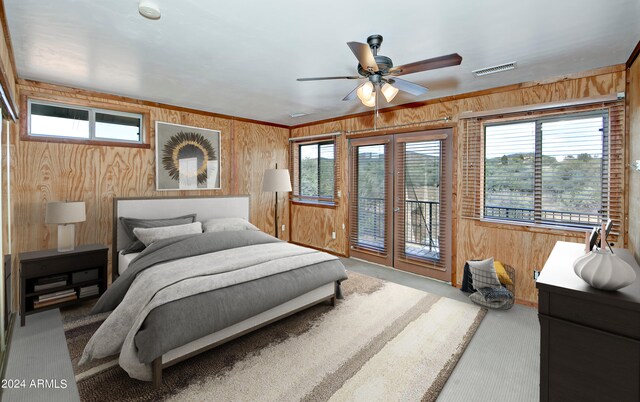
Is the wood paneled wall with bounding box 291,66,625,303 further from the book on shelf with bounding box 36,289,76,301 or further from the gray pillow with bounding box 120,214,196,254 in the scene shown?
the book on shelf with bounding box 36,289,76,301

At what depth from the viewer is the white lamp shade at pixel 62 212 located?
304 cm

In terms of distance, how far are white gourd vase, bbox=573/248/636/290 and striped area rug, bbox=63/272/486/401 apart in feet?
3.87

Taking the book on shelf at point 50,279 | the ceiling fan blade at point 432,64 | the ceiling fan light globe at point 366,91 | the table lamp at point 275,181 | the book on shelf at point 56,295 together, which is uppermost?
the ceiling fan blade at point 432,64

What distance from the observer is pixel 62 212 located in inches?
121

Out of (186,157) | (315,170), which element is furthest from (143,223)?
(315,170)

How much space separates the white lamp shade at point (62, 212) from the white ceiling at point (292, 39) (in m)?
1.35

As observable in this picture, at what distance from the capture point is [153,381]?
2.00 m

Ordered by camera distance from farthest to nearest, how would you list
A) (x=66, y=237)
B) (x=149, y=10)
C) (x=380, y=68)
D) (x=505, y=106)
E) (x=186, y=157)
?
(x=186, y=157)
(x=505, y=106)
(x=66, y=237)
(x=380, y=68)
(x=149, y=10)

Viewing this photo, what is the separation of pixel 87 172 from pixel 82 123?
0.60m

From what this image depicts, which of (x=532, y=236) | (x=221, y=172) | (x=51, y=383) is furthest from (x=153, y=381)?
(x=532, y=236)

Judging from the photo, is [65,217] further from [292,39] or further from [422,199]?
[422,199]

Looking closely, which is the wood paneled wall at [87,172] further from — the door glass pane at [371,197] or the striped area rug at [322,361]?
the door glass pane at [371,197]

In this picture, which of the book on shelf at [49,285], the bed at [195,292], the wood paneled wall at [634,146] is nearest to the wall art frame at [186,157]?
the bed at [195,292]

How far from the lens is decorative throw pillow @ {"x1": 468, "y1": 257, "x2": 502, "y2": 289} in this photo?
10.7 feet
